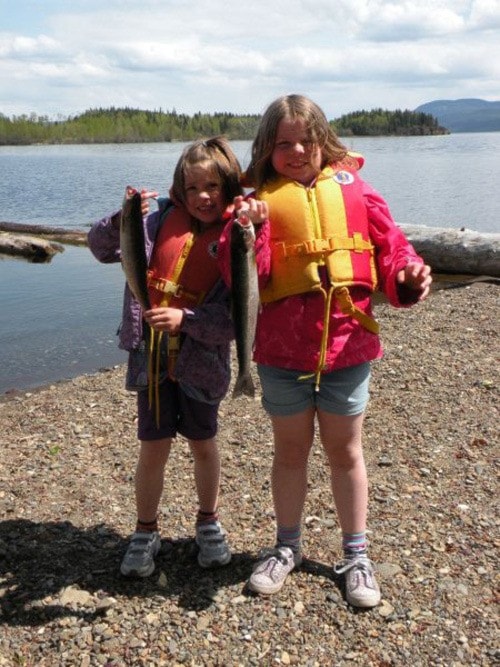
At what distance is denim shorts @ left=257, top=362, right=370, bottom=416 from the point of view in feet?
11.9

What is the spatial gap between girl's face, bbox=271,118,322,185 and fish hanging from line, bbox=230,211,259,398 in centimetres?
49

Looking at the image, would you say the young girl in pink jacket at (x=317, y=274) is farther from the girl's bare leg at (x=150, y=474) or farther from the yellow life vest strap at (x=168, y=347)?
the girl's bare leg at (x=150, y=474)

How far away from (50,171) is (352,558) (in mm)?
56591

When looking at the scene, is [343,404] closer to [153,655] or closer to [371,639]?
[371,639]

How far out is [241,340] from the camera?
341 cm

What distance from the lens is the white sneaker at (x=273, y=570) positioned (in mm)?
3898

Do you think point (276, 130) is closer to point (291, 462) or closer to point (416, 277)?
point (416, 277)

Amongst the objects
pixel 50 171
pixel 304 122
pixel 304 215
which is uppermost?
pixel 304 122

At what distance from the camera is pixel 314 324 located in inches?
140

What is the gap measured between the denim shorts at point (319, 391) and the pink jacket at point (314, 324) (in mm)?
59

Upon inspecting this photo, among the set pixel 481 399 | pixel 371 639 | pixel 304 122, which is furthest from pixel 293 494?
pixel 481 399

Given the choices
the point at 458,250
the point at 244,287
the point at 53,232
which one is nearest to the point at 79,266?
the point at 53,232

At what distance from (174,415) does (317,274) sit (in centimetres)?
114

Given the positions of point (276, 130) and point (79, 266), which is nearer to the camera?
point (276, 130)
